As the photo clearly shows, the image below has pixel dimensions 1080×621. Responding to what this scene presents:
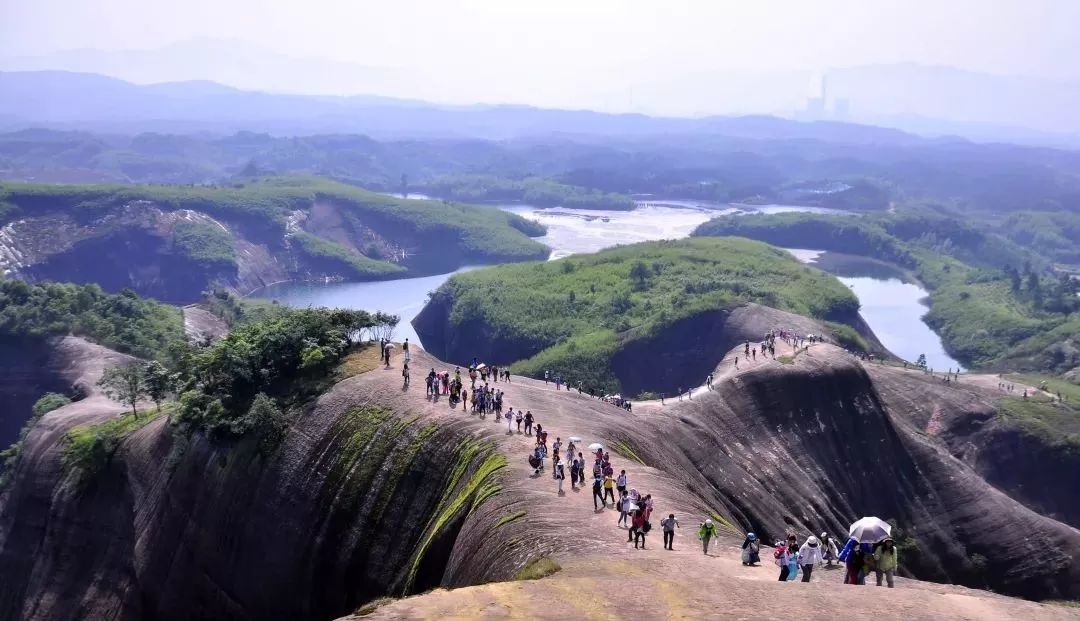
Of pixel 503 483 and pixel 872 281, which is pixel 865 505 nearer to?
pixel 503 483

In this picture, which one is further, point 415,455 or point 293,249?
point 293,249

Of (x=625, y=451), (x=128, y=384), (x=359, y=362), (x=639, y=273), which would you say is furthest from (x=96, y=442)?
(x=639, y=273)

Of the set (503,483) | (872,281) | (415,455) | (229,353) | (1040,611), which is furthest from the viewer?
(872,281)

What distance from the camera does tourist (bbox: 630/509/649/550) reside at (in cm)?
2520

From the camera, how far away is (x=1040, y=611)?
67.8 ft

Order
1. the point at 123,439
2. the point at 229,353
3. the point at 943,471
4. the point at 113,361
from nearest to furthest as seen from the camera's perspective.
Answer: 1. the point at 229,353
2. the point at 123,439
3. the point at 943,471
4. the point at 113,361

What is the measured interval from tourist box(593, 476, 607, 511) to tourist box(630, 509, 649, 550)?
2.49m

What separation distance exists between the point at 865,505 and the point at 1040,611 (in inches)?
1377

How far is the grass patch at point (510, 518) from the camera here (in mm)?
26781

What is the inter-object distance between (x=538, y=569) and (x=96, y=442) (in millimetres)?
35114

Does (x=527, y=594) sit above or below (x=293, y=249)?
above

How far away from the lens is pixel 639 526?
25.4 meters

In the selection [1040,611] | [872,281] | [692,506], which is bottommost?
[872,281]

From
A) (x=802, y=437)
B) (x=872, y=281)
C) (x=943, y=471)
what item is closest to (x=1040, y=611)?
(x=802, y=437)
